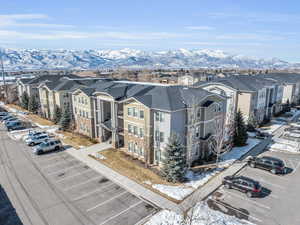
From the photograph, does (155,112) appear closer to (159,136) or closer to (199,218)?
(159,136)

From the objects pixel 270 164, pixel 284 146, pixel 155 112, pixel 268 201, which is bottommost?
pixel 284 146

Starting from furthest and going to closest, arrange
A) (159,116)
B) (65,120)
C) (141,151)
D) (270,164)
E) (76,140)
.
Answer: (65,120)
(76,140)
(141,151)
(270,164)
(159,116)

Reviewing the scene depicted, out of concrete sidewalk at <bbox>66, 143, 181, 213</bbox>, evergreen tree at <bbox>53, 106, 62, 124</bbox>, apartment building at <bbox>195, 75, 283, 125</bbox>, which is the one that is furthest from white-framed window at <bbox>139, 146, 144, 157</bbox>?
evergreen tree at <bbox>53, 106, 62, 124</bbox>

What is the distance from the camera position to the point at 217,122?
104 feet

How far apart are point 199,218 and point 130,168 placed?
11635mm

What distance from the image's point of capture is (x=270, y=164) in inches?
1034

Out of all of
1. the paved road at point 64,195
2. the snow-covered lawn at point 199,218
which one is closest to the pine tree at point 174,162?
the paved road at point 64,195

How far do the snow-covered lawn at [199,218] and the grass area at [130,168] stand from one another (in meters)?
2.34

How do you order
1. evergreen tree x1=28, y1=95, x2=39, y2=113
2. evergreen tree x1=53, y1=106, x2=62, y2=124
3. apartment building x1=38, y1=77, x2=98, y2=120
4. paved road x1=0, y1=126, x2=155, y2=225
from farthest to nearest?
evergreen tree x1=28, y1=95, x2=39, y2=113 → apartment building x1=38, y1=77, x2=98, y2=120 → evergreen tree x1=53, y1=106, x2=62, y2=124 → paved road x1=0, y1=126, x2=155, y2=225

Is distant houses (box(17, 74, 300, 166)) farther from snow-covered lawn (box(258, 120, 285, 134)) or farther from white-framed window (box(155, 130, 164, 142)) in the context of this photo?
snow-covered lawn (box(258, 120, 285, 134))

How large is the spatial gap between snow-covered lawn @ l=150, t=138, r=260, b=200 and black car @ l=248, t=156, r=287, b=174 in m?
2.84

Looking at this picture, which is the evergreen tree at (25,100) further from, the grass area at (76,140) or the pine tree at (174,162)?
the pine tree at (174,162)

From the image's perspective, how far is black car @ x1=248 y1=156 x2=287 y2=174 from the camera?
25625mm

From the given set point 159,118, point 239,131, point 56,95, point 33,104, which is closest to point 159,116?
point 159,118
